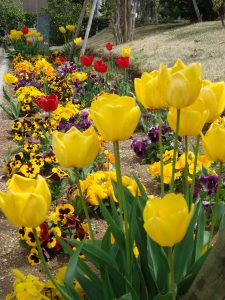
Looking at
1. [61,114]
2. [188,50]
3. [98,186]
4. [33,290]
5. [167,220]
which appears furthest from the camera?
[188,50]

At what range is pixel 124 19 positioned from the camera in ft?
48.2

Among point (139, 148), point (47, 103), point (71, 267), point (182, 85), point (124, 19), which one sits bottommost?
point (139, 148)

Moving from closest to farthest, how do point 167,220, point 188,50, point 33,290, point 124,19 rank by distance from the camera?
1. point 167,220
2. point 33,290
3. point 188,50
4. point 124,19

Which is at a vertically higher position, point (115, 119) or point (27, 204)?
point (115, 119)

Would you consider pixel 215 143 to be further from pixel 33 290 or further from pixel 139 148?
pixel 139 148

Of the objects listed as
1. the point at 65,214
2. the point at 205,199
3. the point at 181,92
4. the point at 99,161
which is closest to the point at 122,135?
the point at 181,92

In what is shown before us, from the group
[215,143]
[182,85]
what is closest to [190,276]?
[215,143]

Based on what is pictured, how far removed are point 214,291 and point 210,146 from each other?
18.6 inches

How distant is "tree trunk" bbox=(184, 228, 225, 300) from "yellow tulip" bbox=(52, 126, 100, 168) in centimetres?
46

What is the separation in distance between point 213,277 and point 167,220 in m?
0.29

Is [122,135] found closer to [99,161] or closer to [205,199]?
[205,199]

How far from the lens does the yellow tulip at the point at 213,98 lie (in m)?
1.66

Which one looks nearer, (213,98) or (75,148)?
(75,148)

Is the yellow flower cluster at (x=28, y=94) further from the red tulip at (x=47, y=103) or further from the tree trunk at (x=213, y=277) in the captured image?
the tree trunk at (x=213, y=277)
